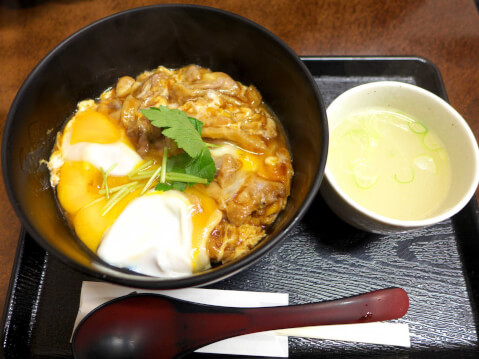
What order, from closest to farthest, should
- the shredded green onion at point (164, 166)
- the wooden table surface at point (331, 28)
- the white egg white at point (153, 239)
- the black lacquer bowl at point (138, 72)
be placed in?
1. the black lacquer bowl at point (138, 72)
2. the white egg white at point (153, 239)
3. the shredded green onion at point (164, 166)
4. the wooden table surface at point (331, 28)

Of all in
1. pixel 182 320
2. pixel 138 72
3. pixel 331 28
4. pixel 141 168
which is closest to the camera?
pixel 182 320

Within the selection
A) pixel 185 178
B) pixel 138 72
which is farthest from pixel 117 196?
pixel 138 72

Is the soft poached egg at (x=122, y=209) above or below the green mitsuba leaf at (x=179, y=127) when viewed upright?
below

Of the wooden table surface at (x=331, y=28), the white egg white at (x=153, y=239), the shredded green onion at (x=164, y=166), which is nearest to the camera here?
the white egg white at (x=153, y=239)

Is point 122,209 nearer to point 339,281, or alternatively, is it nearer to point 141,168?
point 141,168

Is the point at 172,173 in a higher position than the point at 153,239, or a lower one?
higher

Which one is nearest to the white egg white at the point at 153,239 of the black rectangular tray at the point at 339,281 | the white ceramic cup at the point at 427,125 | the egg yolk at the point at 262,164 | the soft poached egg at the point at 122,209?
the soft poached egg at the point at 122,209

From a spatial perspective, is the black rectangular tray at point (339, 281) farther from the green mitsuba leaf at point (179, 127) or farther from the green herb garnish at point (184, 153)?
the green mitsuba leaf at point (179, 127)
